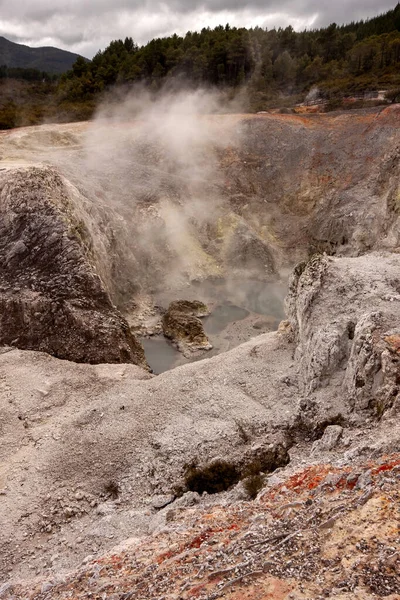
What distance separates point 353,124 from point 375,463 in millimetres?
44075

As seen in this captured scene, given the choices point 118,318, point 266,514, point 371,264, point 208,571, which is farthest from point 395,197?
point 208,571

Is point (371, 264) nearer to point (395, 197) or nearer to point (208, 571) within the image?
point (395, 197)

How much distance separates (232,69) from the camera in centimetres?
7150

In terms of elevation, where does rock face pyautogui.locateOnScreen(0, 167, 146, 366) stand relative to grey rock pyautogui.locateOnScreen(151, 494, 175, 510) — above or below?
above

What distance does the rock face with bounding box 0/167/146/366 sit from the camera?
2761cm

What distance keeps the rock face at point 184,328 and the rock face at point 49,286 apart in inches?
143

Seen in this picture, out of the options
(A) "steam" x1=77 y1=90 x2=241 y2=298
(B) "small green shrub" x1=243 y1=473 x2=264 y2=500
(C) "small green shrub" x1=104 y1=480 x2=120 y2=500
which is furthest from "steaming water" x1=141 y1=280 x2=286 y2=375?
(B) "small green shrub" x1=243 y1=473 x2=264 y2=500

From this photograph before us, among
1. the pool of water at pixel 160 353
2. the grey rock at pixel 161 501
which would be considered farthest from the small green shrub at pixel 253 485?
the pool of water at pixel 160 353

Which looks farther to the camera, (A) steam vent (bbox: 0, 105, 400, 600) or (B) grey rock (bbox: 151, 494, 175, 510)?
(B) grey rock (bbox: 151, 494, 175, 510)

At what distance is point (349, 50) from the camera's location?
77.1 meters

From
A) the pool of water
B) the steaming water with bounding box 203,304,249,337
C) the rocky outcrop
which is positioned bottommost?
the pool of water

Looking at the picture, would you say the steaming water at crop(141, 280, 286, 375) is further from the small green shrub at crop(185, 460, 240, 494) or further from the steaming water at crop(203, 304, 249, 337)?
the small green shrub at crop(185, 460, 240, 494)

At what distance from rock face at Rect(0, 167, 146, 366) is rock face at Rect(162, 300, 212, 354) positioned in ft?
11.9

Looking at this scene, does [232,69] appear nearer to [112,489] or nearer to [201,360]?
[201,360]
